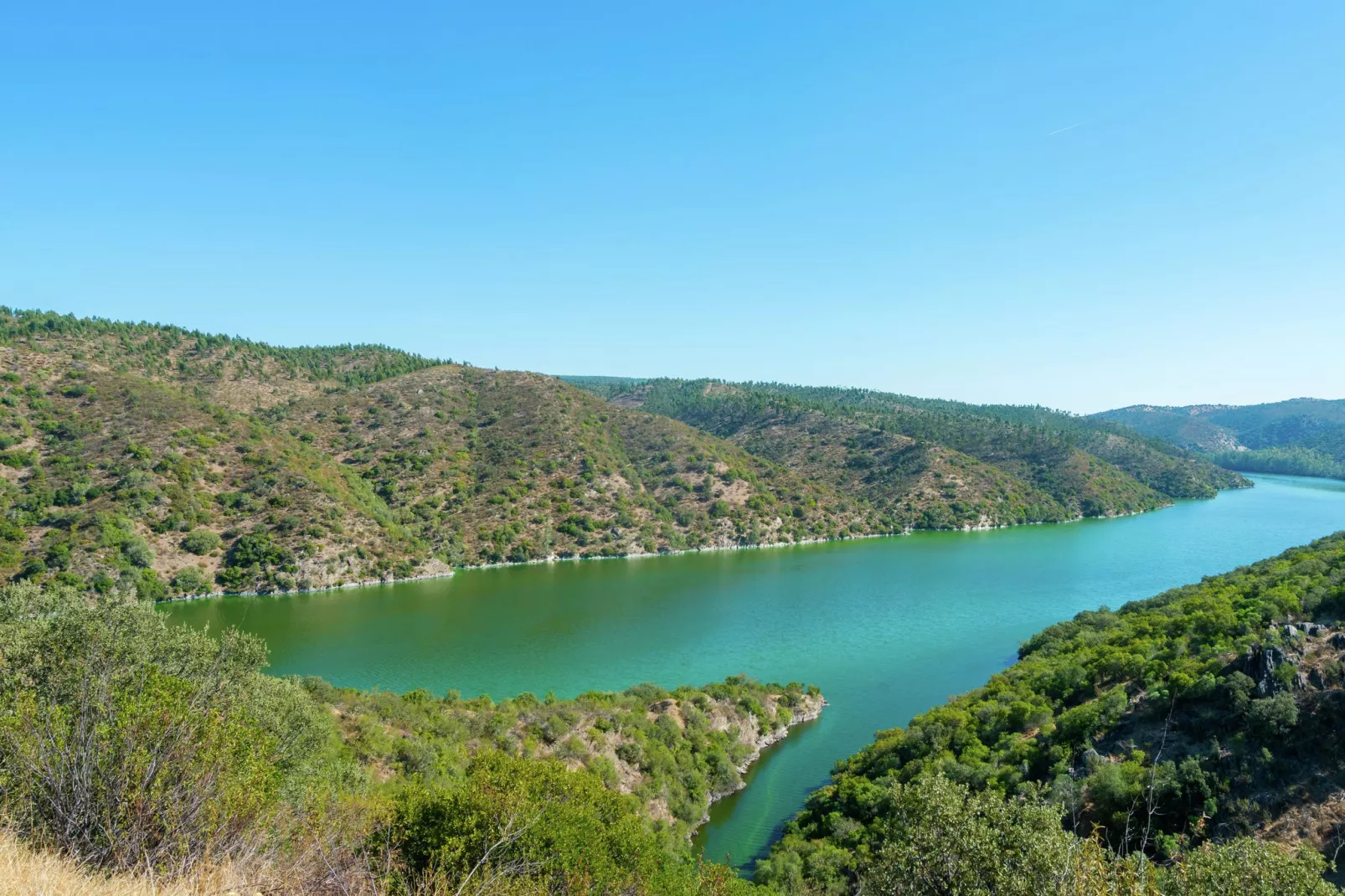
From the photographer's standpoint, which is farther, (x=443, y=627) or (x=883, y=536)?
(x=883, y=536)

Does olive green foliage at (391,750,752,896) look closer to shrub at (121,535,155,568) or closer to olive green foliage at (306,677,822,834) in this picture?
olive green foliage at (306,677,822,834)

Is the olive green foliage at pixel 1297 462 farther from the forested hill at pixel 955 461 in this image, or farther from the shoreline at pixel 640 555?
the shoreline at pixel 640 555

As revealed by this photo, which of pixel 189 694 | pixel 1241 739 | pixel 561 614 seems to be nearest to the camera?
pixel 189 694

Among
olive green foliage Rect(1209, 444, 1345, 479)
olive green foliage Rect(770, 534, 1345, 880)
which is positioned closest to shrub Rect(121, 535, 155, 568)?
olive green foliage Rect(770, 534, 1345, 880)

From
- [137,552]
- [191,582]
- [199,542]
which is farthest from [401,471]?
[137,552]

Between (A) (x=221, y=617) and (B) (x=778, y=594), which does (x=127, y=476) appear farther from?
(B) (x=778, y=594)

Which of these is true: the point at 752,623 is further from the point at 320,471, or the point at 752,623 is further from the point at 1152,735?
the point at 320,471

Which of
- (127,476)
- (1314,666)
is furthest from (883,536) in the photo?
(127,476)
